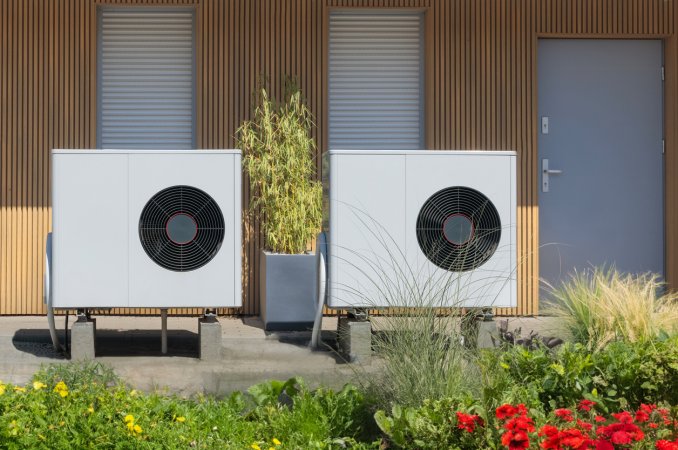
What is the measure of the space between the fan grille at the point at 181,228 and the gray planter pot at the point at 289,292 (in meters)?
1.48

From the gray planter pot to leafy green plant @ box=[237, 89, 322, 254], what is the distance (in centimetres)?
34

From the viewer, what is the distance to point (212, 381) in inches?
257

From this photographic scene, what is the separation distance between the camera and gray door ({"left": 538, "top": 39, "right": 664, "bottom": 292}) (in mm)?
10195

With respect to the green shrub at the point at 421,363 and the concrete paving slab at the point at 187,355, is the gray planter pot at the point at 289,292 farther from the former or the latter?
the green shrub at the point at 421,363

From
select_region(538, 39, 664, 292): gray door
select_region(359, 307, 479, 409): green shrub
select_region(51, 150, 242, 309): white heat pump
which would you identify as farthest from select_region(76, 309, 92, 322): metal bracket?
select_region(538, 39, 664, 292): gray door

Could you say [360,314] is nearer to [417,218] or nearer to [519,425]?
[417,218]

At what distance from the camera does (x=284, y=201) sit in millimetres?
9211

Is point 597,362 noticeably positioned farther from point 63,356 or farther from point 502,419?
point 63,356

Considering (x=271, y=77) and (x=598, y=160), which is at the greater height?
(x=271, y=77)

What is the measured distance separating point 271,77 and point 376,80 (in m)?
1.02

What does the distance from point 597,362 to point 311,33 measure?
5425 millimetres

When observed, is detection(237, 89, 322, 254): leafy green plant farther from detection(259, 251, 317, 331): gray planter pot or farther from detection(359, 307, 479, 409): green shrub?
detection(359, 307, 479, 409): green shrub

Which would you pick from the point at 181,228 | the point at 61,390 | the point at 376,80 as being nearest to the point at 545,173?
the point at 376,80

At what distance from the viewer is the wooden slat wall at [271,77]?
970cm
